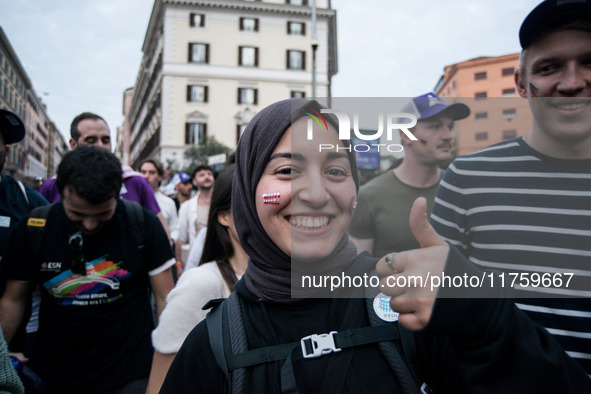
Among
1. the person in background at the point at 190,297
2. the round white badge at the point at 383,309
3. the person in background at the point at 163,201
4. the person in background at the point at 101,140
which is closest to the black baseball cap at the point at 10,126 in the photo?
the person in background at the point at 101,140

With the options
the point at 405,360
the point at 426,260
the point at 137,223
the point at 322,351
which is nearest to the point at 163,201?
the point at 137,223

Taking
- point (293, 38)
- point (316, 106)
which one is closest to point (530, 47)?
point (316, 106)

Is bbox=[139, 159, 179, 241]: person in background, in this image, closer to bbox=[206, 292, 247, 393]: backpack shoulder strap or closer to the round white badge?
bbox=[206, 292, 247, 393]: backpack shoulder strap

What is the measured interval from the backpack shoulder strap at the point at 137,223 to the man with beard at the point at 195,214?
217 cm

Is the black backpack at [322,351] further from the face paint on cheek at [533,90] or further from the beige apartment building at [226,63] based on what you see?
the beige apartment building at [226,63]

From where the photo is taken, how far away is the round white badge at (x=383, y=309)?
1083 mm

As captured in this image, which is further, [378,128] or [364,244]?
[364,244]

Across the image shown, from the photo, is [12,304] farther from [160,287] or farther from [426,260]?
[426,260]

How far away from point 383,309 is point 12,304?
206 cm

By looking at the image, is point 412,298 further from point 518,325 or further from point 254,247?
point 254,247

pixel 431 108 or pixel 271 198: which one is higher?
pixel 431 108

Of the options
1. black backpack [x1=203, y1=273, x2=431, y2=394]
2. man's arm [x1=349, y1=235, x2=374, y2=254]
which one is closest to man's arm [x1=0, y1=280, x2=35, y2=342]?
black backpack [x1=203, y1=273, x2=431, y2=394]

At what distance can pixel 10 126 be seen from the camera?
262 cm

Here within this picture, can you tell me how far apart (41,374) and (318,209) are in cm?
203
